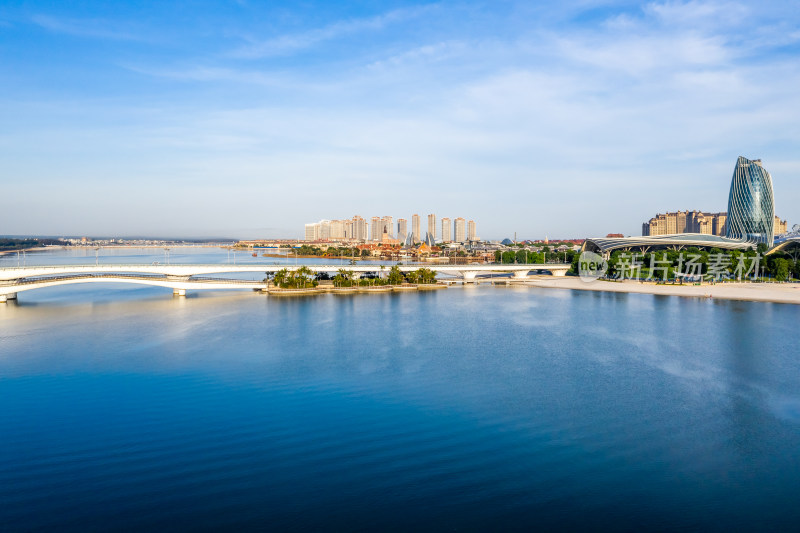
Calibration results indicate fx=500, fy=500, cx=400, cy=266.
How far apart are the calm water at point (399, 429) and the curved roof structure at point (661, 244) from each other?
1664 cm

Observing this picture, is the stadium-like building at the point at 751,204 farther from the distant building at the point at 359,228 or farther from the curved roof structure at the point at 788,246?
the distant building at the point at 359,228

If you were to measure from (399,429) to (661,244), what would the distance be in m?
26.1

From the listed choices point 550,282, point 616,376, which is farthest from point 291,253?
point 616,376

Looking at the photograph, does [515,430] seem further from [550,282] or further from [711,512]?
[550,282]

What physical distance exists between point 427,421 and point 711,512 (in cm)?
270

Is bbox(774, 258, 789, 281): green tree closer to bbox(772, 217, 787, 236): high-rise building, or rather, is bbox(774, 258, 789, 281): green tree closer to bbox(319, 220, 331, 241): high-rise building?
bbox(772, 217, 787, 236): high-rise building

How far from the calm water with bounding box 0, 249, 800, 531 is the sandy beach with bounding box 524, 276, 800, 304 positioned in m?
6.15

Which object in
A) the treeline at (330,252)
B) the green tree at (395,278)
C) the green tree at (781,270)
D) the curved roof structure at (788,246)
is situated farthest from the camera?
the treeline at (330,252)

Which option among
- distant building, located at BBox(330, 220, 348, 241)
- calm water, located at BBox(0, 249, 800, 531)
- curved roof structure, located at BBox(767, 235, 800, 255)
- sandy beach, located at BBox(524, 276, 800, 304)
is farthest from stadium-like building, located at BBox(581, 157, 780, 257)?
distant building, located at BBox(330, 220, 348, 241)

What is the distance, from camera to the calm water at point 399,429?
387cm

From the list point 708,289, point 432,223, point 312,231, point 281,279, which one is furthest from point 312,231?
point 708,289

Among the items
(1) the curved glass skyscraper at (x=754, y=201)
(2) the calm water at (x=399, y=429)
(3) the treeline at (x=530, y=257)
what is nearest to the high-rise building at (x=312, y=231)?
(3) the treeline at (x=530, y=257)

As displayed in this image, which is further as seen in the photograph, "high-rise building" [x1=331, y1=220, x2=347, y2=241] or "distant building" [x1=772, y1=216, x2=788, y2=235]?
"high-rise building" [x1=331, y1=220, x2=347, y2=241]

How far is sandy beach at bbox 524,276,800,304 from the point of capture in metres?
16.0
